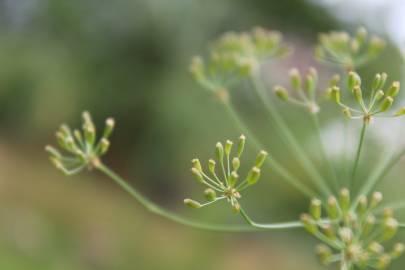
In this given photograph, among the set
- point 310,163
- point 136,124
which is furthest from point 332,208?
point 136,124

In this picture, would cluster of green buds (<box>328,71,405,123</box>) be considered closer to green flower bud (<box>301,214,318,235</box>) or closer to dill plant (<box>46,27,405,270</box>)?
dill plant (<box>46,27,405,270</box>)

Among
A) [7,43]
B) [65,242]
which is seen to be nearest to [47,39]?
[7,43]

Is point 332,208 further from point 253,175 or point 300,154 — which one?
point 300,154

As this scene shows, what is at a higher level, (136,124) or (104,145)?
(136,124)

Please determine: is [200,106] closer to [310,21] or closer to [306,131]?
[306,131]

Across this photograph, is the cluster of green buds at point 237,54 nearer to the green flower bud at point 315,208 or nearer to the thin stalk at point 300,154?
the thin stalk at point 300,154
